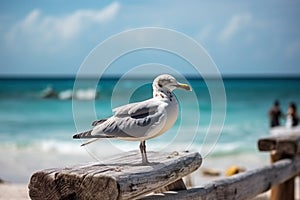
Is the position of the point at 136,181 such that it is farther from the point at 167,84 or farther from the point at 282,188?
the point at 282,188

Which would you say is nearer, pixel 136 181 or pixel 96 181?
pixel 96 181

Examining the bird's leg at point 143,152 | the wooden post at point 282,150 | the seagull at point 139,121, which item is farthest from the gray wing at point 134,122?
the wooden post at point 282,150

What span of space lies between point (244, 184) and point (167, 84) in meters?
1.87

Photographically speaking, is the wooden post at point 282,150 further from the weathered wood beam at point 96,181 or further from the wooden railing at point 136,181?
the weathered wood beam at point 96,181

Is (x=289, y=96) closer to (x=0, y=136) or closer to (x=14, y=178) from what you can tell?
(x=0, y=136)

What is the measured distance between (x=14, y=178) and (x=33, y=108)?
80.7 feet

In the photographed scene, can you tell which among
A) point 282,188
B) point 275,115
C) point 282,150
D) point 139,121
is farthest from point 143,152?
point 275,115

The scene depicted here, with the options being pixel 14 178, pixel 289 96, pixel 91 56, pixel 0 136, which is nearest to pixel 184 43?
pixel 91 56

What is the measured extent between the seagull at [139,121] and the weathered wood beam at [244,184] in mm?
566

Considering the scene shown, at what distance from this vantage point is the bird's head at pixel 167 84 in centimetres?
348

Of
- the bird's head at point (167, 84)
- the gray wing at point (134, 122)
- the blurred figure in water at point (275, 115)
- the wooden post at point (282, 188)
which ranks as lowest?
the wooden post at point (282, 188)

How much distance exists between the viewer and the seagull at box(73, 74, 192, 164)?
3307 mm

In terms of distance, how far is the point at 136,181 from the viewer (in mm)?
3268

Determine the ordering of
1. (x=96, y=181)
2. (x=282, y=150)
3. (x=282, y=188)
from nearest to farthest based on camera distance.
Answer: (x=96, y=181) → (x=282, y=150) → (x=282, y=188)
